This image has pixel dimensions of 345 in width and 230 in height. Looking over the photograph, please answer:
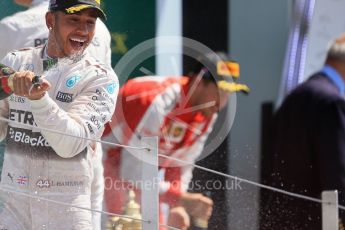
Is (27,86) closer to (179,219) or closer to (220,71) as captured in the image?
(179,219)

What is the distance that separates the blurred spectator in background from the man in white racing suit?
133 centimetres

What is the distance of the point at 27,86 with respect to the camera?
13.8 ft

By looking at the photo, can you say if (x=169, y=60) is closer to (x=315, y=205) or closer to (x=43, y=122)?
(x=315, y=205)

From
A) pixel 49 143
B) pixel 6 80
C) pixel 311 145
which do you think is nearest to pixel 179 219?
pixel 311 145

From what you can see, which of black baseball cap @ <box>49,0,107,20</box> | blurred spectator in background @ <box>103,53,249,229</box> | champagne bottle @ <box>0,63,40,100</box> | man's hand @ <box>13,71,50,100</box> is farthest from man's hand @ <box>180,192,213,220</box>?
man's hand @ <box>13,71,50,100</box>

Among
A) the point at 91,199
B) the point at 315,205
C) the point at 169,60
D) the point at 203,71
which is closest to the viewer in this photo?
the point at 91,199

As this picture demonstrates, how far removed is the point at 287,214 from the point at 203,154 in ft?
1.89

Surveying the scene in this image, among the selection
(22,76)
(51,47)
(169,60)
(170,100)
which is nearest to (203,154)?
(170,100)

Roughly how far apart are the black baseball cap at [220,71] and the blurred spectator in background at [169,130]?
4cm

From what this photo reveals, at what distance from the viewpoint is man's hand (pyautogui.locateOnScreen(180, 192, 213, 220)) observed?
5949mm

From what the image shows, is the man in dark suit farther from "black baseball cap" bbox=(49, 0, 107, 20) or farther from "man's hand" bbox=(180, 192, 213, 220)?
"black baseball cap" bbox=(49, 0, 107, 20)

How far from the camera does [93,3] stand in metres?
4.66

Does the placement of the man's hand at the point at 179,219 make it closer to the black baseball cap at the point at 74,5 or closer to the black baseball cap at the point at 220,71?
the black baseball cap at the point at 220,71

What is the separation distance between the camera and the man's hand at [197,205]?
19.5ft
